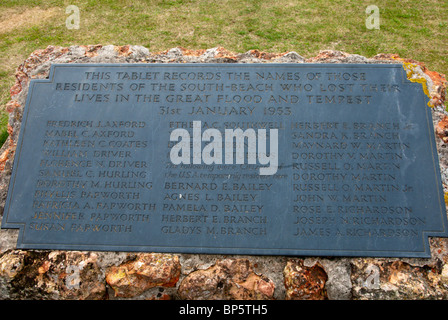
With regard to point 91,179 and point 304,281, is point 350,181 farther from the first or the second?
point 91,179

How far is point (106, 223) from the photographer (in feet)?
9.18

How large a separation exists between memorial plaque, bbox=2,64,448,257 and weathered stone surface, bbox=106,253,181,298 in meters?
0.13

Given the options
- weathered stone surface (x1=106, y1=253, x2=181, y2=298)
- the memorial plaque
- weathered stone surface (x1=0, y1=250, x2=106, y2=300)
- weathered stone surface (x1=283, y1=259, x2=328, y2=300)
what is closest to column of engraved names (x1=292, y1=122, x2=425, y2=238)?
the memorial plaque

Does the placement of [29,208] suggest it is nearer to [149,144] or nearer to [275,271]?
[149,144]

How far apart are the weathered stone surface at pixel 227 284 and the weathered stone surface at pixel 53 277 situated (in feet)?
2.37

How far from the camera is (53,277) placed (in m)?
2.72

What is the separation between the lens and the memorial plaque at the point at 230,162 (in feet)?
8.96

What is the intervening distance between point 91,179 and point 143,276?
0.95 meters

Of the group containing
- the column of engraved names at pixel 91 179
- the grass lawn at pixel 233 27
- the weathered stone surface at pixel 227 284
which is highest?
the grass lawn at pixel 233 27

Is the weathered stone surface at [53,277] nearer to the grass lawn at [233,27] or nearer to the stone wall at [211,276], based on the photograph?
the stone wall at [211,276]

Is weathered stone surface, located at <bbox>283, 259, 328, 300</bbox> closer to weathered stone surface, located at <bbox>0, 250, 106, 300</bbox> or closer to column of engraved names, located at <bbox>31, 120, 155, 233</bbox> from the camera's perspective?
column of engraved names, located at <bbox>31, 120, 155, 233</bbox>

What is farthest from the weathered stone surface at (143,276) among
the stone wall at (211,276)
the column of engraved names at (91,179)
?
the column of engraved names at (91,179)

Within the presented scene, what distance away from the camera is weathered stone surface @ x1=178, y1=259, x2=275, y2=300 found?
2.63 m
